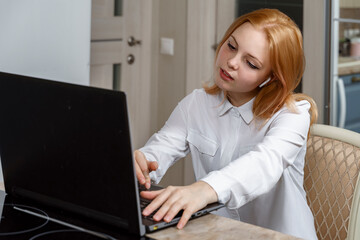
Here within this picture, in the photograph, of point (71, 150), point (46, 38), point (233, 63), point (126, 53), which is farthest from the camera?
point (126, 53)

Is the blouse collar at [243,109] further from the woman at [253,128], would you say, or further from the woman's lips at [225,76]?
the woman's lips at [225,76]

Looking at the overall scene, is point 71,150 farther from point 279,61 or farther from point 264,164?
point 279,61

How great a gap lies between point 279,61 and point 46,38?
1.15m

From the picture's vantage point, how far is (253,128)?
1.59 meters

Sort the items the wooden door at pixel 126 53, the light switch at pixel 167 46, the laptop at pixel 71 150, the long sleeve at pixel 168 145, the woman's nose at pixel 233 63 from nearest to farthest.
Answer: the laptop at pixel 71 150 → the woman's nose at pixel 233 63 → the long sleeve at pixel 168 145 → the wooden door at pixel 126 53 → the light switch at pixel 167 46

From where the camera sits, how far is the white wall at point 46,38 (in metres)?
2.17

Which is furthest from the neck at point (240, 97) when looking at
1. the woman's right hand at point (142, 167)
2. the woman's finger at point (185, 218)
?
the woman's finger at point (185, 218)

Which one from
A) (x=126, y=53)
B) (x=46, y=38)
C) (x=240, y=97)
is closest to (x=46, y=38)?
(x=46, y=38)

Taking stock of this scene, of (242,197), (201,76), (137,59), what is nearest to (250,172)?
(242,197)

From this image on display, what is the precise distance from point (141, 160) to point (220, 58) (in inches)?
13.1

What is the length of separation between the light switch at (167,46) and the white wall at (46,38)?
3.34ft

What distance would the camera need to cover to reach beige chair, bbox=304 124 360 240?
1489 mm

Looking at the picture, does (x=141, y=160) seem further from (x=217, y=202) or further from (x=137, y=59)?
(x=137, y=59)

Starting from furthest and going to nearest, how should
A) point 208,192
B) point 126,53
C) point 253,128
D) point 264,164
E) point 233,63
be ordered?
point 126,53 → point 253,128 → point 233,63 → point 264,164 → point 208,192
